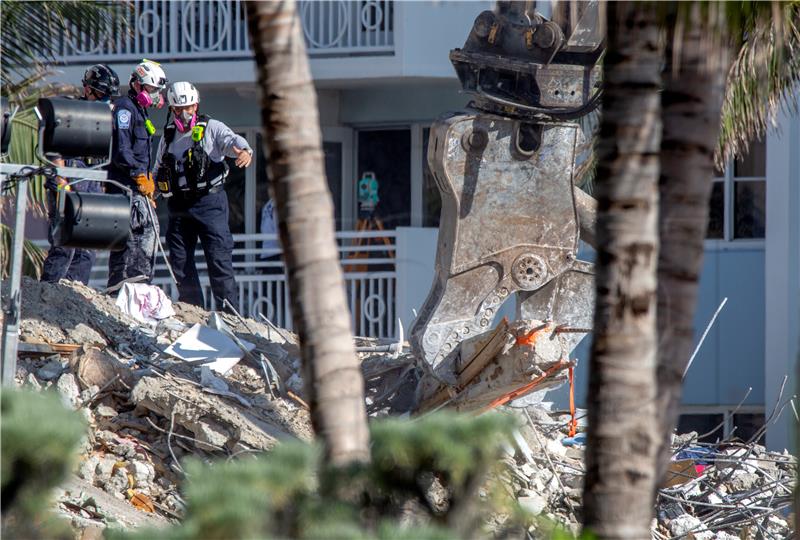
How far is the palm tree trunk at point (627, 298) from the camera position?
14.7ft

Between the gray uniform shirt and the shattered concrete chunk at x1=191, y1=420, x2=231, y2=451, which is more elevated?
the gray uniform shirt

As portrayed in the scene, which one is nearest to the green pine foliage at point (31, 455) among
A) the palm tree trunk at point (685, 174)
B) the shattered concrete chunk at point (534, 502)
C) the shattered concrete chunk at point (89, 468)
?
the palm tree trunk at point (685, 174)

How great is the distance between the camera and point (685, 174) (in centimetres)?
481

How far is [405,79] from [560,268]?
290 inches

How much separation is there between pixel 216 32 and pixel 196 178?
6399 mm

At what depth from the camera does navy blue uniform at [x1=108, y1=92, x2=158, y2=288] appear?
10.3 meters

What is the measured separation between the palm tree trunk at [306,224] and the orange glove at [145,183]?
5.80 meters

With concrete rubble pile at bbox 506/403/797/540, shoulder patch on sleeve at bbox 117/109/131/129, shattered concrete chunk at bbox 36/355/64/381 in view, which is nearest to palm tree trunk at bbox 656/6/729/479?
concrete rubble pile at bbox 506/403/797/540

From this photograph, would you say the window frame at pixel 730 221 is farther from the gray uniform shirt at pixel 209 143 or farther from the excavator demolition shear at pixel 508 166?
the excavator demolition shear at pixel 508 166

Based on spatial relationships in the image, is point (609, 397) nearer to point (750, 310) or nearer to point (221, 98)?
point (750, 310)

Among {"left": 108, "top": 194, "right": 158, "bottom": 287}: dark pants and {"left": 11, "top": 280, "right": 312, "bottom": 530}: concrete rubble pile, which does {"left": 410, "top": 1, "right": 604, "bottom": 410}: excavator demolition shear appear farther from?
{"left": 108, "top": 194, "right": 158, "bottom": 287}: dark pants

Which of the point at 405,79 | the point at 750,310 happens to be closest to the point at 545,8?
the point at 405,79

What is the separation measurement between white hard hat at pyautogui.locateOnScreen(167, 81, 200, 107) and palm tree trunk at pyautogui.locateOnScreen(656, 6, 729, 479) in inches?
231

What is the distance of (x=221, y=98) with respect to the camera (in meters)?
17.0
